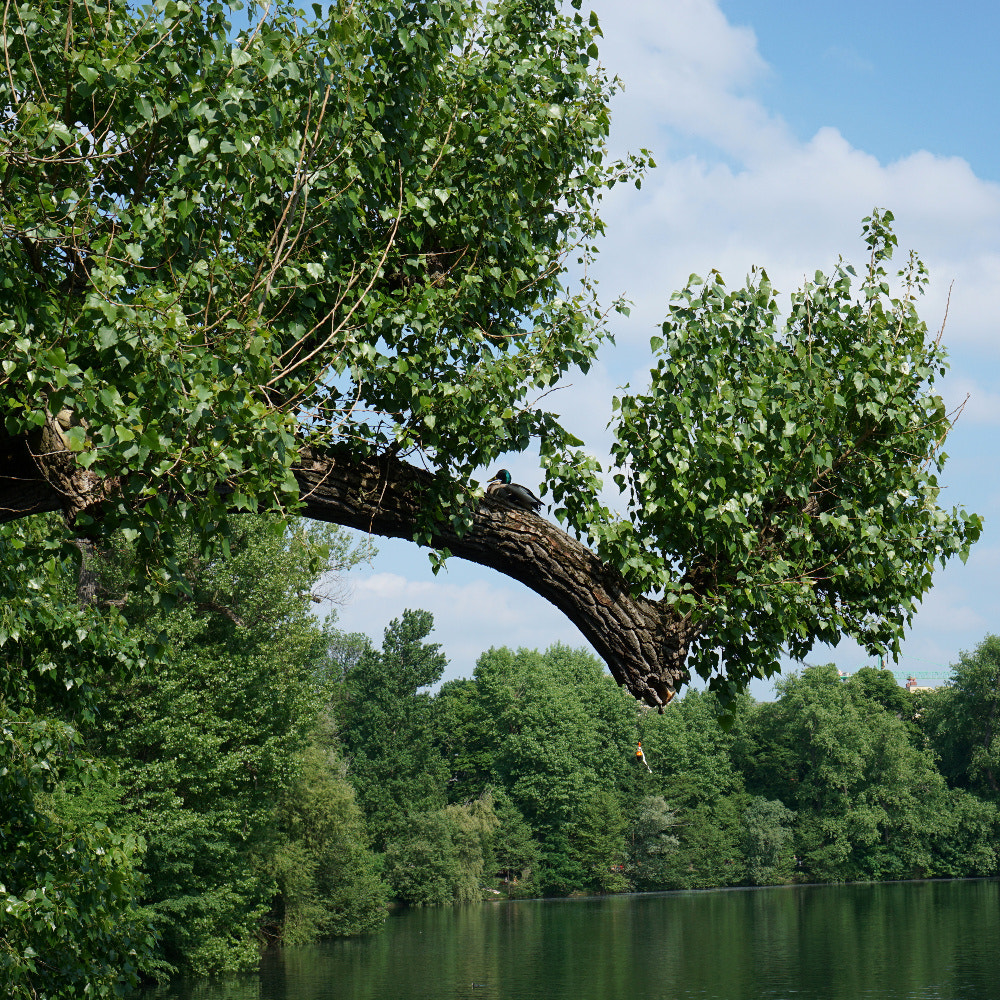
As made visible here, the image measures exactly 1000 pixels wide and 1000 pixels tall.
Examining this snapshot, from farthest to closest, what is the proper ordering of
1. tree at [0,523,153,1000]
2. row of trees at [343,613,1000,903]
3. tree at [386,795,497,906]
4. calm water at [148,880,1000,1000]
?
row of trees at [343,613,1000,903]
tree at [386,795,497,906]
calm water at [148,880,1000,1000]
tree at [0,523,153,1000]

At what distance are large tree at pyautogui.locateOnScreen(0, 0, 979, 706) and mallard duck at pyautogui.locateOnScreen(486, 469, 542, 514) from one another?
83 mm

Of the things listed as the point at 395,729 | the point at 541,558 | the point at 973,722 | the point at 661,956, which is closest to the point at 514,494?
the point at 541,558

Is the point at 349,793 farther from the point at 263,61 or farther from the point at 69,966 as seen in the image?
the point at 263,61

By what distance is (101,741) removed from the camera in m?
27.0

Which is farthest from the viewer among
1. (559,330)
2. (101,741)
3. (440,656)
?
(440,656)

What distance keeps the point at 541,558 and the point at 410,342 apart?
1610 mm

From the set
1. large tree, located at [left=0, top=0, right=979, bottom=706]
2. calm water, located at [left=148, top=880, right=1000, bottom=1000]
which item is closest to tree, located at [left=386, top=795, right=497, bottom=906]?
calm water, located at [left=148, top=880, right=1000, bottom=1000]

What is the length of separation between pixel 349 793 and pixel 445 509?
132ft

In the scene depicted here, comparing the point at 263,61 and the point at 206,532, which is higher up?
the point at 263,61

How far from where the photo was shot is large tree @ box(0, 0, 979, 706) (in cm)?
494

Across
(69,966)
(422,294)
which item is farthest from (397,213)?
(69,966)

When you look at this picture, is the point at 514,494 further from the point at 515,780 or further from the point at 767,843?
the point at 767,843

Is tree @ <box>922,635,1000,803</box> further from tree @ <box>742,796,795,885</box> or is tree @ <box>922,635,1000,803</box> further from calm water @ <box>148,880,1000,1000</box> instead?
calm water @ <box>148,880,1000,1000</box>

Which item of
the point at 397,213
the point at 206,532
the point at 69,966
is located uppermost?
the point at 397,213
